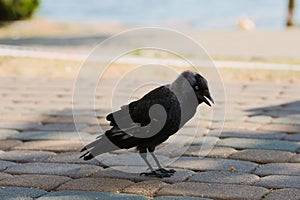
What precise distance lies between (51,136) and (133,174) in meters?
1.40

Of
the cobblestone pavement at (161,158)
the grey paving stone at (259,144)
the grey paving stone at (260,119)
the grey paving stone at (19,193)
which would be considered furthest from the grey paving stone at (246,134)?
the grey paving stone at (19,193)

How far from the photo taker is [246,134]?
5.73 meters

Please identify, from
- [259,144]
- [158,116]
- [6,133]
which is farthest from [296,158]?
[6,133]

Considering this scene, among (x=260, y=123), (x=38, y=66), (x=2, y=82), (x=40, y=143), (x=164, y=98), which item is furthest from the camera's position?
(x=38, y=66)

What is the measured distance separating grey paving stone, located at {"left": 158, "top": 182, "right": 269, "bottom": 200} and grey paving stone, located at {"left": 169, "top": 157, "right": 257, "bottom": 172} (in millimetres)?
407

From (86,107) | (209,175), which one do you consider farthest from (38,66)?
(209,175)

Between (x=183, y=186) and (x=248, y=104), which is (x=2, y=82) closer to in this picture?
(x=248, y=104)

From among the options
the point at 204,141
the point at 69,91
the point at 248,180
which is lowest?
the point at 69,91

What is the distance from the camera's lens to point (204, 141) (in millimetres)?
5535

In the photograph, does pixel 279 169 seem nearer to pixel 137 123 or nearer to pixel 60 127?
pixel 137 123

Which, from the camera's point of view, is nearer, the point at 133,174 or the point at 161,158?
the point at 133,174

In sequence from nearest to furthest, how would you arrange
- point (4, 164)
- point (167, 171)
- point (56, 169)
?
1. point (167, 171)
2. point (56, 169)
3. point (4, 164)

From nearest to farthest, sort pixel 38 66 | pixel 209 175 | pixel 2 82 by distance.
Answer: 1. pixel 209 175
2. pixel 2 82
3. pixel 38 66

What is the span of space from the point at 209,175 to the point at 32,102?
3.29 m
